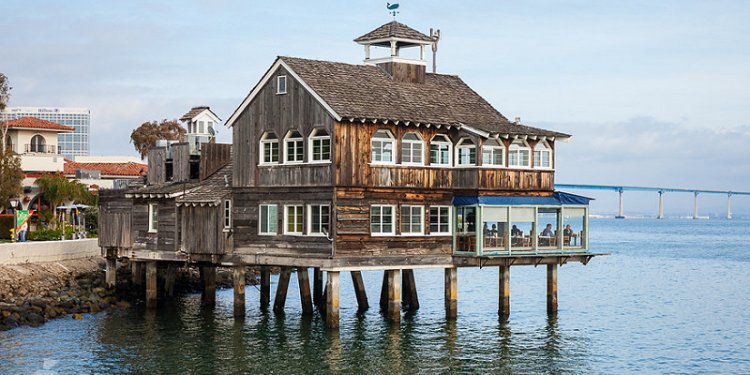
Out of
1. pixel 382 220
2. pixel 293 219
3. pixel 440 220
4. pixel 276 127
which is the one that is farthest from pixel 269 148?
pixel 440 220

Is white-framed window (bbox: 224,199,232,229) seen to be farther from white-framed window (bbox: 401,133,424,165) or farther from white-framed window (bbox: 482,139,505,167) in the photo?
white-framed window (bbox: 482,139,505,167)

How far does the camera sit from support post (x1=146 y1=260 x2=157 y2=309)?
59688mm

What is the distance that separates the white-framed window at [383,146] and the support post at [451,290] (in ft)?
21.3

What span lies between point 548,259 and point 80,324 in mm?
22451

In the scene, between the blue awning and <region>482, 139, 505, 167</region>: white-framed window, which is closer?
the blue awning

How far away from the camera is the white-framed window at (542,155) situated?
174 feet

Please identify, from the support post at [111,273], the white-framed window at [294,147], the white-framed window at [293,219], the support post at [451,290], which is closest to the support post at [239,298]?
the white-framed window at [293,219]

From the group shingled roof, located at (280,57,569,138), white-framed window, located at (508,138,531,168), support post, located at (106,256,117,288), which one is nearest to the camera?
shingled roof, located at (280,57,569,138)

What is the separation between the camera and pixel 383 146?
163ft

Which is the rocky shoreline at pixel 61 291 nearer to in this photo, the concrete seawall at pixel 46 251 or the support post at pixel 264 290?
the concrete seawall at pixel 46 251

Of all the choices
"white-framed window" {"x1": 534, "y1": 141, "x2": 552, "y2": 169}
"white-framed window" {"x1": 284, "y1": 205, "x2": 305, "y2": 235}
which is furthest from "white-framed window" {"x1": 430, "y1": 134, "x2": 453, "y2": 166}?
"white-framed window" {"x1": 284, "y1": 205, "x2": 305, "y2": 235}

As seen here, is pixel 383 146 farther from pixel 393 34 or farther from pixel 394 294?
pixel 393 34

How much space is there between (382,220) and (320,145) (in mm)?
4274

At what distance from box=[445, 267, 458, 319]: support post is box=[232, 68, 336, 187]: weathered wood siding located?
8.15m
